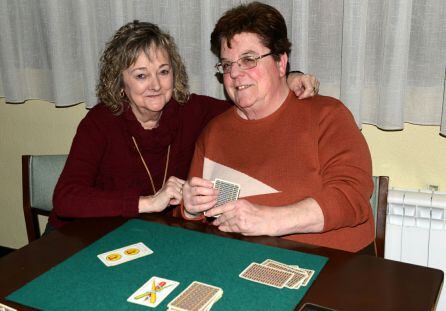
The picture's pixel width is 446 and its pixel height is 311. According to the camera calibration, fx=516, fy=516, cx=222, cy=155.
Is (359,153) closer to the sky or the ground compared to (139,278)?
closer to the sky

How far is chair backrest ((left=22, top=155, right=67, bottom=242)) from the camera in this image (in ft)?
7.97

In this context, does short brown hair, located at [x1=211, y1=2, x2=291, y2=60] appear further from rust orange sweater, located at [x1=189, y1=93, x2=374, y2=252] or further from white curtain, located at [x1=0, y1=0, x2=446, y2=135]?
white curtain, located at [x1=0, y1=0, x2=446, y2=135]

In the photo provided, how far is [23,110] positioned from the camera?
3.20 m

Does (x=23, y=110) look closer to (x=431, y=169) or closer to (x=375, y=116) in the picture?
(x=375, y=116)

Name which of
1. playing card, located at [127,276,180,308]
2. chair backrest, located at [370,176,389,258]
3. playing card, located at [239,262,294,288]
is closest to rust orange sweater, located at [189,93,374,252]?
chair backrest, located at [370,176,389,258]

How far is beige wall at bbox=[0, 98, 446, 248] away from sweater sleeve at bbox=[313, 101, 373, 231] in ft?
1.88

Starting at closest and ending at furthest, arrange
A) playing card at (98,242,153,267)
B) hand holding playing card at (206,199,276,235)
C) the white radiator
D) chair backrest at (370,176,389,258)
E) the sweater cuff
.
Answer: playing card at (98,242,153,267), hand holding playing card at (206,199,276,235), the sweater cuff, chair backrest at (370,176,389,258), the white radiator

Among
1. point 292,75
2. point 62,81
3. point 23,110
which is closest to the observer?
point 292,75

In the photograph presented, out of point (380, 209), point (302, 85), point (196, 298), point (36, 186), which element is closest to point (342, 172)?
point (380, 209)

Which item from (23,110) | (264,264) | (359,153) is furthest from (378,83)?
(23,110)

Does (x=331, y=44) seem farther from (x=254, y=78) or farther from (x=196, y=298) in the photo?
(x=196, y=298)

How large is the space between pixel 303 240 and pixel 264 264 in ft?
1.24

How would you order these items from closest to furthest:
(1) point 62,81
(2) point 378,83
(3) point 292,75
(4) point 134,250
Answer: (4) point 134,250 → (3) point 292,75 → (2) point 378,83 → (1) point 62,81

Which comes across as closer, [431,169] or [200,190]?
[200,190]
